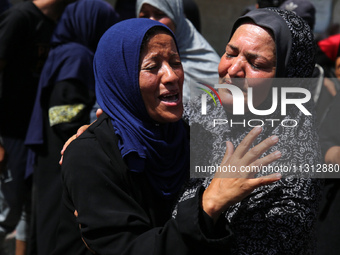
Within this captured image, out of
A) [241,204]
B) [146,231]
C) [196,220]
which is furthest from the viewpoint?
[241,204]

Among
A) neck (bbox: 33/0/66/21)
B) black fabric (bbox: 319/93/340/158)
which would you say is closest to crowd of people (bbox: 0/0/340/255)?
black fabric (bbox: 319/93/340/158)

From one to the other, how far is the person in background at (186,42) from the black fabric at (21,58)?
0.77 m

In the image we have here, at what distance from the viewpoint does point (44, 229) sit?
2984 mm

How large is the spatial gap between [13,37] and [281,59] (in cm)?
207

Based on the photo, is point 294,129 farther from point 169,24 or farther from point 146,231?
point 169,24

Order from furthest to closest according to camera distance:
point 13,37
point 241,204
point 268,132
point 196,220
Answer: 1. point 13,37
2. point 268,132
3. point 241,204
4. point 196,220

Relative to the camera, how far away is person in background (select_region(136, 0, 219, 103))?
322 centimetres

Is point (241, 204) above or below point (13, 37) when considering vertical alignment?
below

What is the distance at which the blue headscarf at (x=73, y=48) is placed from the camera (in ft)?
9.74

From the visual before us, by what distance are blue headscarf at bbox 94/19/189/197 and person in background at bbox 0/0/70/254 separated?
1500 mm

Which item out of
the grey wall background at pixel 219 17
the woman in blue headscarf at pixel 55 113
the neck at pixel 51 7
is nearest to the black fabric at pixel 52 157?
the woman in blue headscarf at pixel 55 113

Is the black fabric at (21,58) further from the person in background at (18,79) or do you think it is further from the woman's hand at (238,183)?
the woman's hand at (238,183)

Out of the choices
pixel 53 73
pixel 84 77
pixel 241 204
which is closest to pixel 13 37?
pixel 53 73

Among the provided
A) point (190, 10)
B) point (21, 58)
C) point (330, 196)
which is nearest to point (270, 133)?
point (330, 196)
